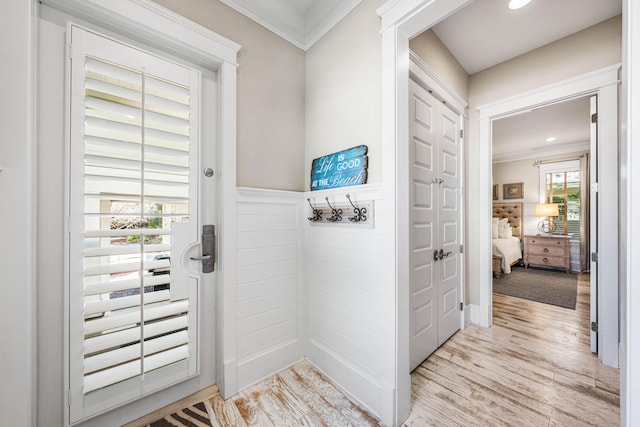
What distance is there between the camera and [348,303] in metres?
1.62

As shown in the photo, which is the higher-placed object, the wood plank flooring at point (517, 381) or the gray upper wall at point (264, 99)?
the gray upper wall at point (264, 99)

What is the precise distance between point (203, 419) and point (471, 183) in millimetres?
3023

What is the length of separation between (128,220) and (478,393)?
7.89 ft

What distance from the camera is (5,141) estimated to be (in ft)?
3.34

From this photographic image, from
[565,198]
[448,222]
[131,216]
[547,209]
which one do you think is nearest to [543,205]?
[547,209]

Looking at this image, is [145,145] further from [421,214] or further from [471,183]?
[471,183]

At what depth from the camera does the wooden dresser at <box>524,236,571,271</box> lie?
15.8 ft

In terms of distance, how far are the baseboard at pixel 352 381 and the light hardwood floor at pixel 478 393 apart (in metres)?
0.05

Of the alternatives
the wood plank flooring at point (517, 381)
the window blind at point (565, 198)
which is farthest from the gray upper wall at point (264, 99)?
the window blind at point (565, 198)

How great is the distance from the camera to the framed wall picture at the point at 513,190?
19.1ft

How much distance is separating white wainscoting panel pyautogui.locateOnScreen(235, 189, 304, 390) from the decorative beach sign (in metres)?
0.24

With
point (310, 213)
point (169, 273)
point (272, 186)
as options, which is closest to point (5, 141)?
point (169, 273)

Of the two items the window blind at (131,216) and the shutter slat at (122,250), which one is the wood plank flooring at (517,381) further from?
the shutter slat at (122,250)

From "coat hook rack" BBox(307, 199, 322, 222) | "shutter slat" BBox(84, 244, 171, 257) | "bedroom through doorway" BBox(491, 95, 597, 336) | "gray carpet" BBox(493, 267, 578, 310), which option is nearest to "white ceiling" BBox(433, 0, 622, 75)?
"bedroom through doorway" BBox(491, 95, 597, 336)
